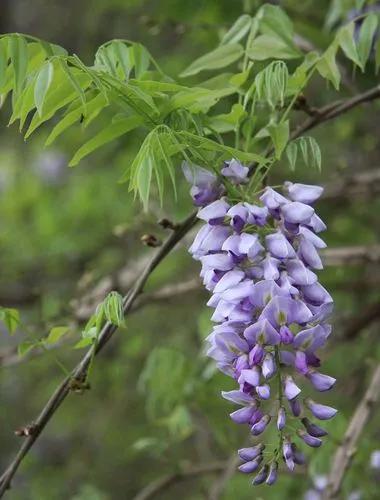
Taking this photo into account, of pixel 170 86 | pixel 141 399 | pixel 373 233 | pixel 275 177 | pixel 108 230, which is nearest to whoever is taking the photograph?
pixel 170 86

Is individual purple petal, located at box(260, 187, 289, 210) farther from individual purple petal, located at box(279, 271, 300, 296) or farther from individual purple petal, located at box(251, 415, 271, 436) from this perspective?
individual purple petal, located at box(251, 415, 271, 436)

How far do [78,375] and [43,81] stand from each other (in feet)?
2.10

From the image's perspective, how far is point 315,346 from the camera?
1.65 m

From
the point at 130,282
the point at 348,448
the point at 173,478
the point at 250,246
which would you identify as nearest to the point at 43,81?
the point at 250,246

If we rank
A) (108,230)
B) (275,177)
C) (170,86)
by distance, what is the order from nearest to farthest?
(170,86) → (275,177) → (108,230)

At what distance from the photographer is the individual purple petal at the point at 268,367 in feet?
5.24

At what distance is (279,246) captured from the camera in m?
1.63

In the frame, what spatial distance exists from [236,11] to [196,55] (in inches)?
25.9

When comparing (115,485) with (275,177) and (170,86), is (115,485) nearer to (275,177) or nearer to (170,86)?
(275,177)

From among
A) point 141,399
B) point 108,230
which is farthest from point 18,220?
point 141,399

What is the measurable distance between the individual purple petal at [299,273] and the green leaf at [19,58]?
1.87 ft

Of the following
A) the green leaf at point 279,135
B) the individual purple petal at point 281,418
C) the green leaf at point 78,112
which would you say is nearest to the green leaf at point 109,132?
the green leaf at point 78,112

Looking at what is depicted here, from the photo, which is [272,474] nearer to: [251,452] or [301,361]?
[251,452]

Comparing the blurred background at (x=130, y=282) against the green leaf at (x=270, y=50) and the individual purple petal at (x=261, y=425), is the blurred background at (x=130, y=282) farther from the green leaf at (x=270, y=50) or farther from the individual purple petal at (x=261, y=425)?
the individual purple petal at (x=261, y=425)
